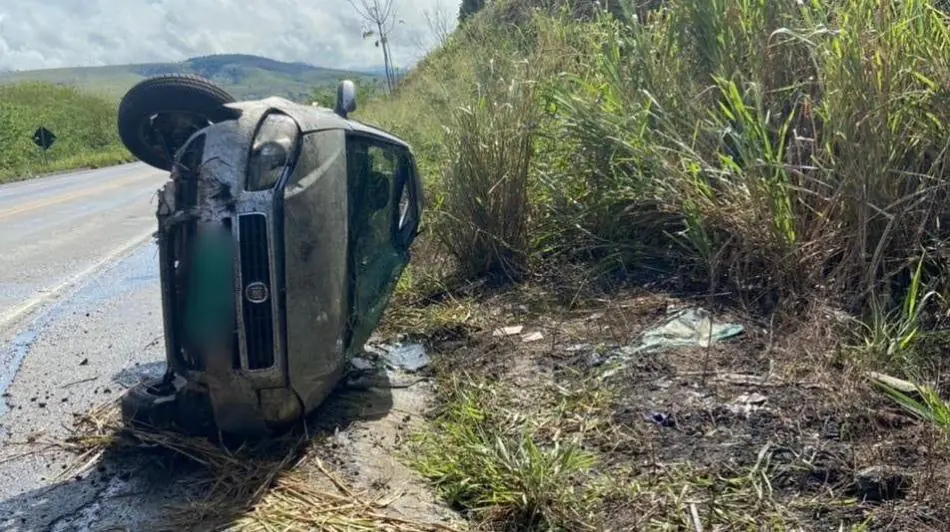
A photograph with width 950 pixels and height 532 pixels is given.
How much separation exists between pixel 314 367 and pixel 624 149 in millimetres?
2992

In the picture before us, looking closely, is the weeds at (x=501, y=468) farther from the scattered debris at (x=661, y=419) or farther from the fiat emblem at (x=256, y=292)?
the fiat emblem at (x=256, y=292)

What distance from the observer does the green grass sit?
33062mm

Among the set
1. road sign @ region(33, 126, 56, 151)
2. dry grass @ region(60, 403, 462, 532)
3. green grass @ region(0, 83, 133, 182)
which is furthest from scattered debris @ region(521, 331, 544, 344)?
road sign @ region(33, 126, 56, 151)

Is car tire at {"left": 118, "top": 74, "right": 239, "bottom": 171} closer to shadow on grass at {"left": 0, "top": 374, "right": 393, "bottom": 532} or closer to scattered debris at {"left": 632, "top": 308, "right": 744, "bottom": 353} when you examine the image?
shadow on grass at {"left": 0, "top": 374, "right": 393, "bottom": 532}

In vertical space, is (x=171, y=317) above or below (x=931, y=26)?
below

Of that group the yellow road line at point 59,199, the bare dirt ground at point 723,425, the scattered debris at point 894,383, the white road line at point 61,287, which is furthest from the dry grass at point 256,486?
the yellow road line at point 59,199

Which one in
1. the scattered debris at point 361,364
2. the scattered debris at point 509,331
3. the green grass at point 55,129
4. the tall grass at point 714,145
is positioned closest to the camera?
the tall grass at point 714,145

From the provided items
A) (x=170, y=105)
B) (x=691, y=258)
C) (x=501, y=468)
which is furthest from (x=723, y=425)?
(x=170, y=105)

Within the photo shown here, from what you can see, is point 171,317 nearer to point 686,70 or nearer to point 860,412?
point 860,412

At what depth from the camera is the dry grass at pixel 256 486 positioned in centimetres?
301

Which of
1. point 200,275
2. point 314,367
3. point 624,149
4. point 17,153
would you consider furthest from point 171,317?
point 17,153

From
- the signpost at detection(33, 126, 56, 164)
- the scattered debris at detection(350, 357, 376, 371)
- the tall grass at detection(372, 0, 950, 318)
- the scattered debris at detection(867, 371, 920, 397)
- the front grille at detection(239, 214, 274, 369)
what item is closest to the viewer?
the front grille at detection(239, 214, 274, 369)

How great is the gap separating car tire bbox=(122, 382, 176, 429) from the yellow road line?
11003 millimetres

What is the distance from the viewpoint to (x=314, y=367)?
3.51 meters
